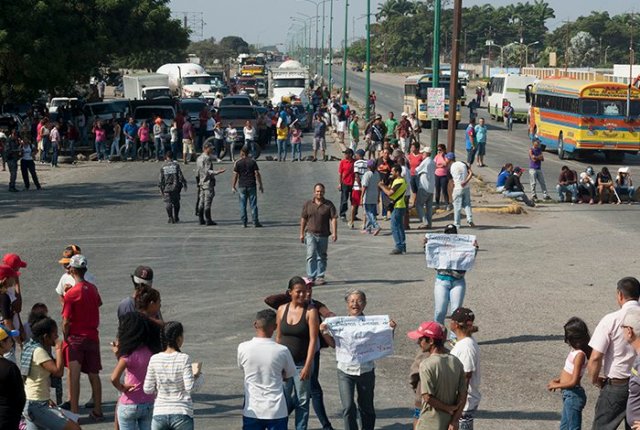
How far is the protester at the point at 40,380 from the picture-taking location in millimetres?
8883

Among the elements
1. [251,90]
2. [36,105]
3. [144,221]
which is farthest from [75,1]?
[251,90]

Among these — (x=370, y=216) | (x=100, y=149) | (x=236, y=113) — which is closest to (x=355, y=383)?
(x=370, y=216)

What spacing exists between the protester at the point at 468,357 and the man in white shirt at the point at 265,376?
139 centimetres

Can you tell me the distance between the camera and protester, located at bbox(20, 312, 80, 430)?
8.88m

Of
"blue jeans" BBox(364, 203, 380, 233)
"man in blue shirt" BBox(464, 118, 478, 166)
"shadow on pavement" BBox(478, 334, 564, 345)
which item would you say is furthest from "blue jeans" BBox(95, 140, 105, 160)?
"shadow on pavement" BBox(478, 334, 564, 345)

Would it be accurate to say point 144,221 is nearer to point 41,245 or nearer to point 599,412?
point 41,245

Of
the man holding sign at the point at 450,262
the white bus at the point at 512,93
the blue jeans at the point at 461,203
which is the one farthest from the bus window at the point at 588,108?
the man holding sign at the point at 450,262

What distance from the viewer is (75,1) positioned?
44.8m

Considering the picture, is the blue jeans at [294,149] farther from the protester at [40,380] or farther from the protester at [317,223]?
the protester at [40,380]

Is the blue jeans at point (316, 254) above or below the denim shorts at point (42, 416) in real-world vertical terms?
below

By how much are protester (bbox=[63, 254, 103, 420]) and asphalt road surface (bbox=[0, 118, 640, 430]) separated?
0.33m

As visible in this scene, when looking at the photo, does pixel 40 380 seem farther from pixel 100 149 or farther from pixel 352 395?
pixel 100 149

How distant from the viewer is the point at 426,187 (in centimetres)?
2342

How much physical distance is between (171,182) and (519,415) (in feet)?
46.6
